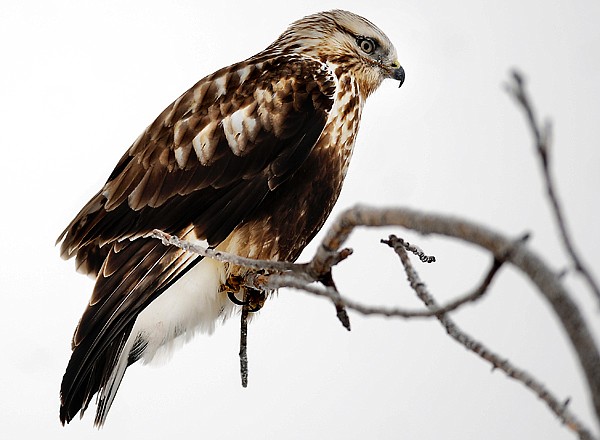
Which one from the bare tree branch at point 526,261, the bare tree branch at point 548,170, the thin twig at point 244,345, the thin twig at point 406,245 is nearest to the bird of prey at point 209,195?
the thin twig at point 244,345

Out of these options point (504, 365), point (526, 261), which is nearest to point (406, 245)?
point (504, 365)

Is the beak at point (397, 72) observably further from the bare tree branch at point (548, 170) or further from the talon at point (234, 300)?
the bare tree branch at point (548, 170)

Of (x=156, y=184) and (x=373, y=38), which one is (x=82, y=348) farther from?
(x=373, y=38)

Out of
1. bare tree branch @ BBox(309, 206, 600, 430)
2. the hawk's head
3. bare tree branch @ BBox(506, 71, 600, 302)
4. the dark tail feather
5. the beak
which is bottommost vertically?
the dark tail feather

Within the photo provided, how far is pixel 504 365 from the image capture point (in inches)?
54.3

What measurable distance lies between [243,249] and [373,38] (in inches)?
41.0

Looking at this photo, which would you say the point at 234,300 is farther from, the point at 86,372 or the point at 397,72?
the point at 397,72

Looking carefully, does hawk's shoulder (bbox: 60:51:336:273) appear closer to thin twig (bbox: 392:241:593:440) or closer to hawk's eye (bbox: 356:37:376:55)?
hawk's eye (bbox: 356:37:376:55)

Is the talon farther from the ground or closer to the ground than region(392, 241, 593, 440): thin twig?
closer to the ground

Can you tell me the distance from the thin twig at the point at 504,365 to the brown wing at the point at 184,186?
1.18 meters

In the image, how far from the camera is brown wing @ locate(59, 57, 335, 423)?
2.76m

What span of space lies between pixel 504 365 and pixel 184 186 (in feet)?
5.99

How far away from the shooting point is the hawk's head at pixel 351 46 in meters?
3.23

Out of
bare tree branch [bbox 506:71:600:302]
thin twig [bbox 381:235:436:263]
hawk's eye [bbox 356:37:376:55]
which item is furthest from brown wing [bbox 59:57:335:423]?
bare tree branch [bbox 506:71:600:302]
